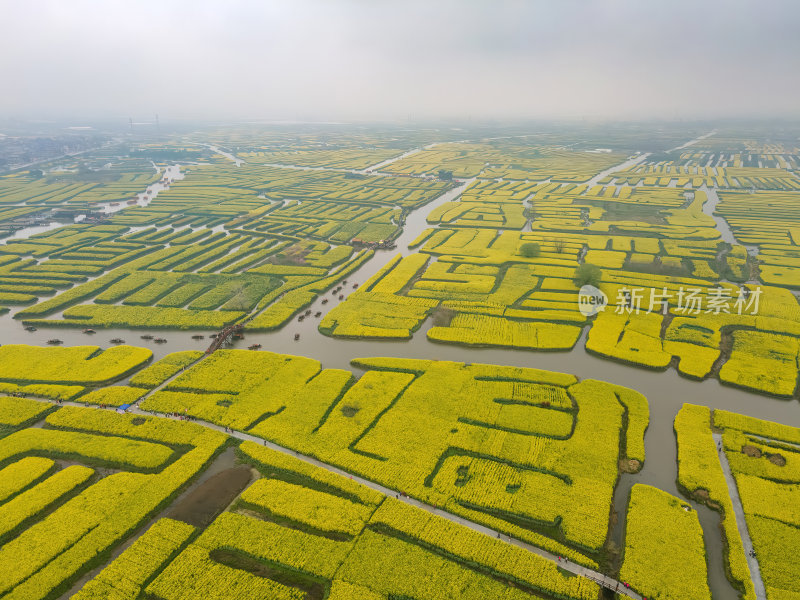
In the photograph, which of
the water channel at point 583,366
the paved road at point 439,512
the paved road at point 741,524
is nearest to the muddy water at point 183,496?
the paved road at point 439,512

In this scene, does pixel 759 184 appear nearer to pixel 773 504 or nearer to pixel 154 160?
pixel 773 504

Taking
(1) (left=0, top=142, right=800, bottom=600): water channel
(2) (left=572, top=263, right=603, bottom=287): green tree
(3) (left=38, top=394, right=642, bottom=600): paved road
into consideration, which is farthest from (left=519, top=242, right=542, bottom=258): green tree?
(3) (left=38, top=394, right=642, bottom=600): paved road

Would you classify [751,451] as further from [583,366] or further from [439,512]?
[439,512]

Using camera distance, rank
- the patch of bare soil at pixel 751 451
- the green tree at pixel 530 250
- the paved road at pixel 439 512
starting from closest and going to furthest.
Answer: the paved road at pixel 439 512 → the patch of bare soil at pixel 751 451 → the green tree at pixel 530 250

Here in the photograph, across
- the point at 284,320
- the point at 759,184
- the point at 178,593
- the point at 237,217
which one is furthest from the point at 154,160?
the point at 759,184

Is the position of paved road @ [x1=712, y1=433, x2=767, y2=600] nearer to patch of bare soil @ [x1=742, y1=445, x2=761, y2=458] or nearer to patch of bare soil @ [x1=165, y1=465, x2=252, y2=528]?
patch of bare soil @ [x1=742, y1=445, x2=761, y2=458]

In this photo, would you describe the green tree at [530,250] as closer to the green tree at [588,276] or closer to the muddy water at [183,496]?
the green tree at [588,276]
